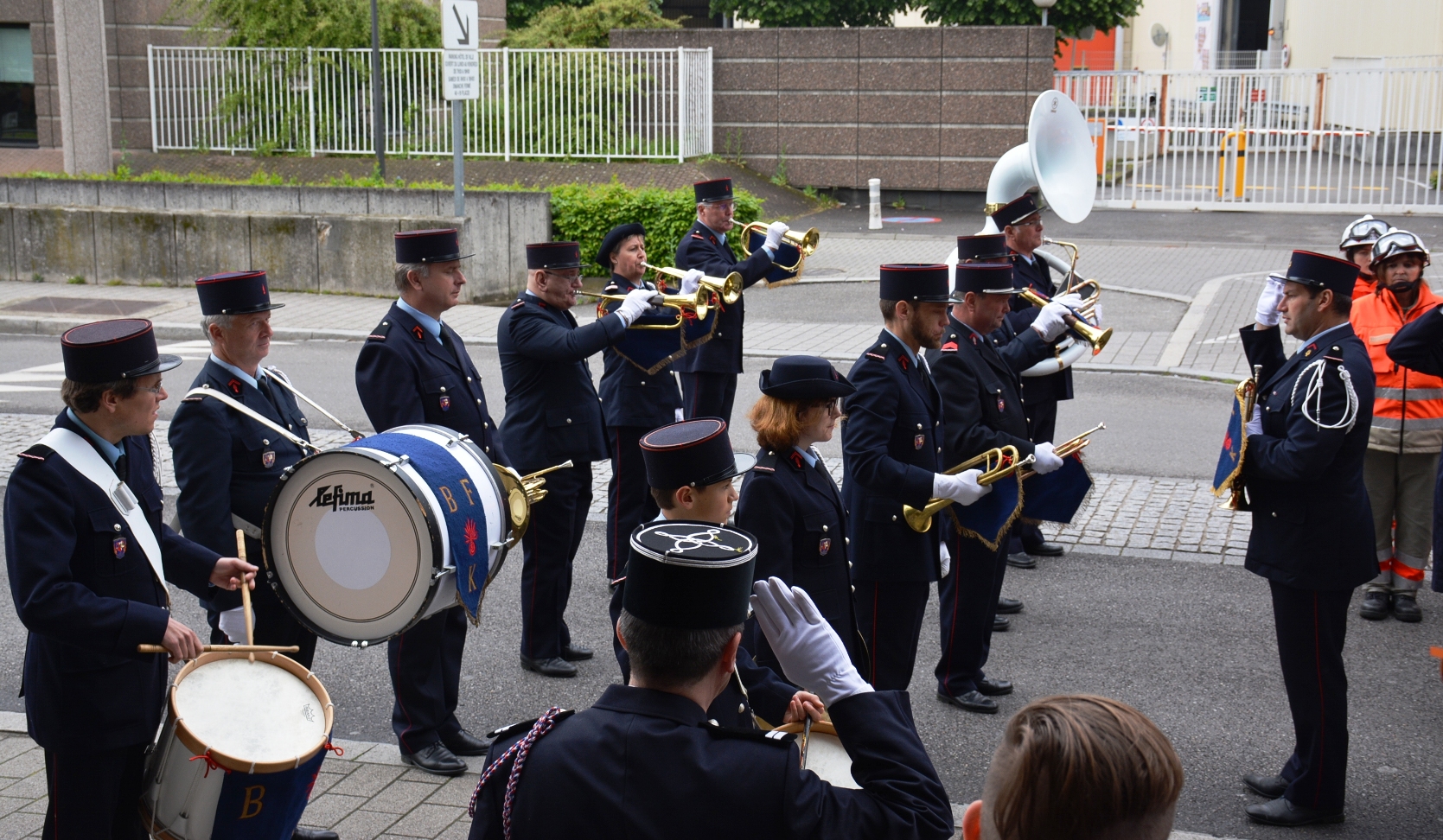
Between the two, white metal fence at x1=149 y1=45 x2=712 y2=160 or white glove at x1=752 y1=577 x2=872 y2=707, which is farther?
white metal fence at x1=149 y1=45 x2=712 y2=160

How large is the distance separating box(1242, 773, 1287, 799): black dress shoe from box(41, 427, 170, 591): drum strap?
3920 mm

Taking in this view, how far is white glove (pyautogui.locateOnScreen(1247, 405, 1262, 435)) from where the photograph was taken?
507cm

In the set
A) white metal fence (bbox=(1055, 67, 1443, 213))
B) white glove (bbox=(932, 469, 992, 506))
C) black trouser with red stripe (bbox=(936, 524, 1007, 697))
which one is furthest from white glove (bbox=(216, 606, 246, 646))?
white metal fence (bbox=(1055, 67, 1443, 213))

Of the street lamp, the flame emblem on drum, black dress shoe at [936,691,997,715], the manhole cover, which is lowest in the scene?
black dress shoe at [936,691,997,715]

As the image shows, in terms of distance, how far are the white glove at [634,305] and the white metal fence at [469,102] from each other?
15489 mm

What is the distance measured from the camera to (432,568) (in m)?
4.11

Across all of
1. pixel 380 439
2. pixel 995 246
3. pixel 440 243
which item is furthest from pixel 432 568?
pixel 995 246

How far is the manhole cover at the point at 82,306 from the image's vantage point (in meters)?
16.1

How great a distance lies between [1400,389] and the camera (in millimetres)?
6910

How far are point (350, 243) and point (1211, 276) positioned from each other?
1096 cm

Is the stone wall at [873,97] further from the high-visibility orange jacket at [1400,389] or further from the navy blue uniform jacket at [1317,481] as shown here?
the navy blue uniform jacket at [1317,481]

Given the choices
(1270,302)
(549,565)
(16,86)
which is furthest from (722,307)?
(16,86)

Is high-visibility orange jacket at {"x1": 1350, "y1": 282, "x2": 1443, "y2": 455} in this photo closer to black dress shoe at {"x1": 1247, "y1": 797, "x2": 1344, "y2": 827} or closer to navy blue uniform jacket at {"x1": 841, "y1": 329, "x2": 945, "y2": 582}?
black dress shoe at {"x1": 1247, "y1": 797, "x2": 1344, "y2": 827}

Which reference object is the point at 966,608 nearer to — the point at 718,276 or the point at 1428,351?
the point at 1428,351
